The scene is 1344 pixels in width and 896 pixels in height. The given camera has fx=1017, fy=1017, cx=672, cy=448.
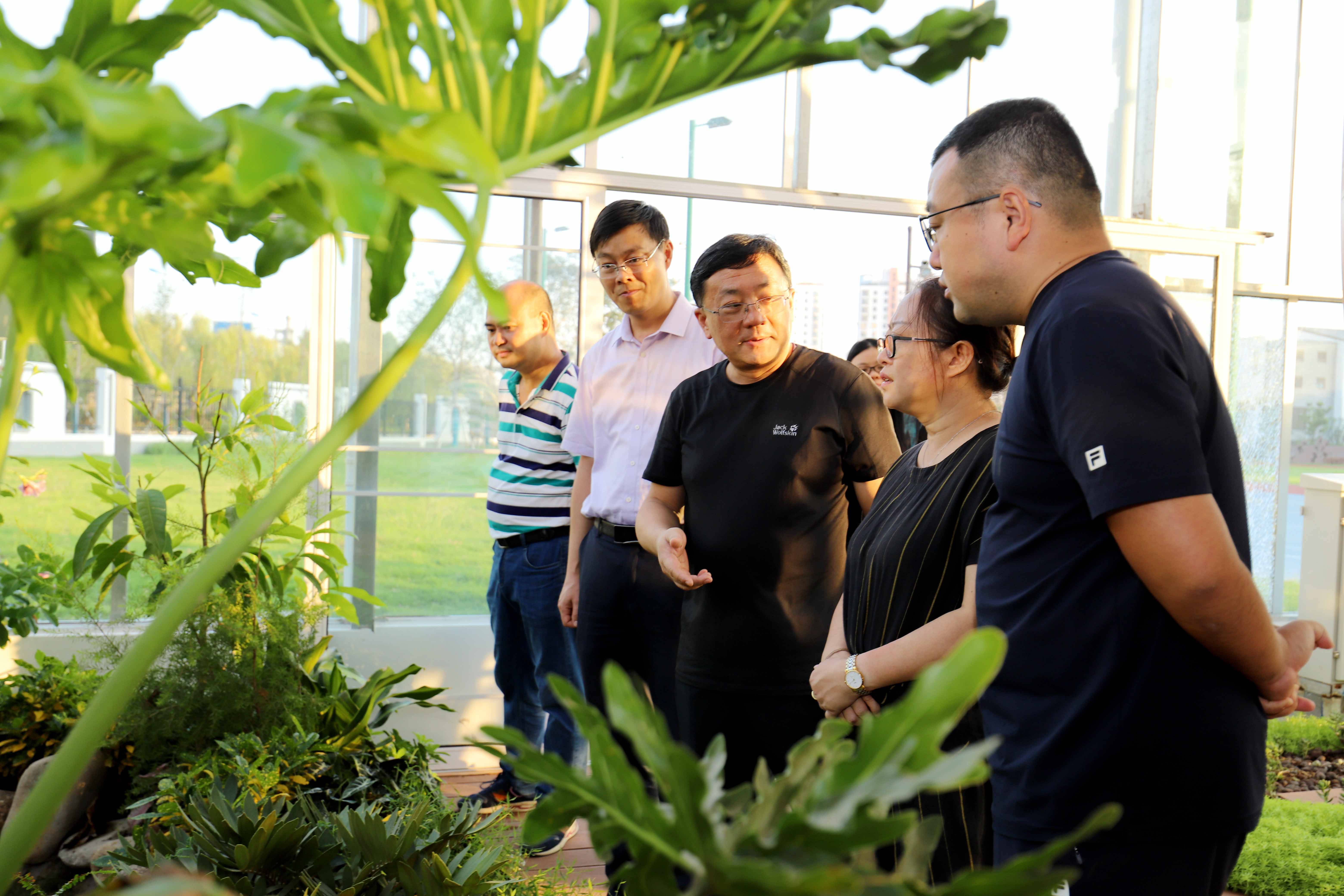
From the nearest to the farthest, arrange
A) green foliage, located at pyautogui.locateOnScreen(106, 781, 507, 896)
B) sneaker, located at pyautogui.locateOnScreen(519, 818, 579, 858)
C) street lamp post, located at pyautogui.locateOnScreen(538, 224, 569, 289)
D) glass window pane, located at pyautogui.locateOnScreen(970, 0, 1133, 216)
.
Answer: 1. green foliage, located at pyautogui.locateOnScreen(106, 781, 507, 896)
2. sneaker, located at pyautogui.locateOnScreen(519, 818, 579, 858)
3. street lamp post, located at pyautogui.locateOnScreen(538, 224, 569, 289)
4. glass window pane, located at pyautogui.locateOnScreen(970, 0, 1133, 216)

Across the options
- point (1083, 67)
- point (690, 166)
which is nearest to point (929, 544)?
point (690, 166)

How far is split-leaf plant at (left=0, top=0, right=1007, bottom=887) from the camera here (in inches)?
18.2

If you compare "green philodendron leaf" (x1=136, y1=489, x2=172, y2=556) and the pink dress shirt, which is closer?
the pink dress shirt

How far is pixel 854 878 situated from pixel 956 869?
1.43 metres

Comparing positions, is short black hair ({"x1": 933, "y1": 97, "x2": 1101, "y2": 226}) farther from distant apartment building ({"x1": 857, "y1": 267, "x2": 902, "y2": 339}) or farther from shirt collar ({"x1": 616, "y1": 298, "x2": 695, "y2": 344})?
distant apartment building ({"x1": 857, "y1": 267, "x2": 902, "y2": 339})

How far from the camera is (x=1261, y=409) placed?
20.1 ft

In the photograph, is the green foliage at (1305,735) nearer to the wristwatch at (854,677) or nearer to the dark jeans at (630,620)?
the dark jeans at (630,620)

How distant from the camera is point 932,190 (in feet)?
5.04

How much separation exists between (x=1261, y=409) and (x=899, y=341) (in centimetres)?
524

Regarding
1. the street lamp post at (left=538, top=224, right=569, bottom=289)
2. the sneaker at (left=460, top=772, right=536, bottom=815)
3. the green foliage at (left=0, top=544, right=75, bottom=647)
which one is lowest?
the sneaker at (left=460, top=772, right=536, bottom=815)

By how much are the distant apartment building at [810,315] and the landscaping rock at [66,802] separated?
11.7ft

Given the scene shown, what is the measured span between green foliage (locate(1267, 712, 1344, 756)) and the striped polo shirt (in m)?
3.47

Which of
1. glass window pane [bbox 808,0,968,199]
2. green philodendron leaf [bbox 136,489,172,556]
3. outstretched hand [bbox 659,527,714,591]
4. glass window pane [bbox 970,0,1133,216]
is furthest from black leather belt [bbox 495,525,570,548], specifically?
glass window pane [bbox 970,0,1133,216]

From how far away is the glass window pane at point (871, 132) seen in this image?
525 cm
